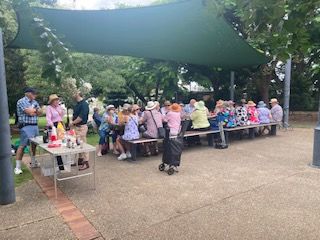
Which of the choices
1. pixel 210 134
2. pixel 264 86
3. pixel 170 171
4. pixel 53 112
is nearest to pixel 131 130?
pixel 170 171

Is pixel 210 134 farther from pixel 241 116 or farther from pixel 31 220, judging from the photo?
pixel 31 220

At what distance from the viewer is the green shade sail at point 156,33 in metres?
5.84

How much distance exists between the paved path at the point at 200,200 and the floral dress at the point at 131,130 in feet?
1.89

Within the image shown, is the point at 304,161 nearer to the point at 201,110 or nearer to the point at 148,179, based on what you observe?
the point at 201,110

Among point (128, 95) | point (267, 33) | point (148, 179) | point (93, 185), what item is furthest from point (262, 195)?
point (128, 95)

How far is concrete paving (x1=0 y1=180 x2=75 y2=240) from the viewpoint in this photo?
3395 millimetres

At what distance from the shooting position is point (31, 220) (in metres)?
3.77

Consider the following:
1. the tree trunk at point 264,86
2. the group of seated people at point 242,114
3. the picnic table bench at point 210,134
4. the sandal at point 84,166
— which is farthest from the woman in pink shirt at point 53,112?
the tree trunk at point 264,86

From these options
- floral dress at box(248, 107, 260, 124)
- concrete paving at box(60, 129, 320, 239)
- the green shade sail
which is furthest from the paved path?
floral dress at box(248, 107, 260, 124)

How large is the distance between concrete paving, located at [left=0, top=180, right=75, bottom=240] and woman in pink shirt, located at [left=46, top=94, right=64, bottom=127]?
156 cm

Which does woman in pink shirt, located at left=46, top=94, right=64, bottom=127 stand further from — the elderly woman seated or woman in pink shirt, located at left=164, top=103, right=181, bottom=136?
woman in pink shirt, located at left=164, top=103, right=181, bottom=136

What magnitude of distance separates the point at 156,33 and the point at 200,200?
165 inches

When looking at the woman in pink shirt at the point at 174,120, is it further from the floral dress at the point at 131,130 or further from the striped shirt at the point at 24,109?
the striped shirt at the point at 24,109

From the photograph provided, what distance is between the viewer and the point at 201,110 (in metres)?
8.51
